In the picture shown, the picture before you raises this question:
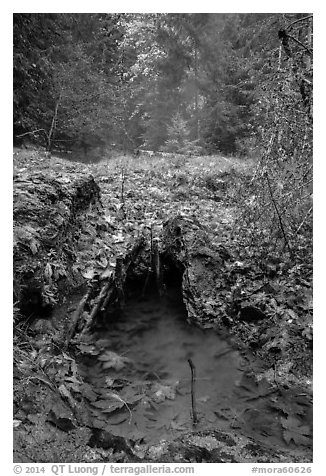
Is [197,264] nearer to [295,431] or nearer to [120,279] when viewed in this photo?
[120,279]

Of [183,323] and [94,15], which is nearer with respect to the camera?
[94,15]

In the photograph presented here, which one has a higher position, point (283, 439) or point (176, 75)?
point (176, 75)

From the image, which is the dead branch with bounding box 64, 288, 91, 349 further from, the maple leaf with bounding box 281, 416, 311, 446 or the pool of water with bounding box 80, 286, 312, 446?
the maple leaf with bounding box 281, 416, 311, 446

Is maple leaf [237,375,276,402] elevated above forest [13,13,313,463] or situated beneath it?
situated beneath

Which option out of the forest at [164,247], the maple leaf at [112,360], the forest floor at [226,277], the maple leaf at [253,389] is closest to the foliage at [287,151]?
the forest at [164,247]

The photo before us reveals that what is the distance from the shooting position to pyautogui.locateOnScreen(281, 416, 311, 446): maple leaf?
8.86 feet

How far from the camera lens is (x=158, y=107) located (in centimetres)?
508

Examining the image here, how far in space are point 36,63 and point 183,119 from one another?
6.73 ft

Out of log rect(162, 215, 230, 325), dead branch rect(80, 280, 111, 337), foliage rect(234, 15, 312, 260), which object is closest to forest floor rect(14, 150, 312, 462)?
log rect(162, 215, 230, 325)

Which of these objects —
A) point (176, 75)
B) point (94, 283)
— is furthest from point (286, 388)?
point (176, 75)

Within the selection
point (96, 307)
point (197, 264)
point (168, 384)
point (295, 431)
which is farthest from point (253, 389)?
point (96, 307)

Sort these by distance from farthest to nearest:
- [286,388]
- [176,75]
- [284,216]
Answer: [176,75] < [284,216] < [286,388]

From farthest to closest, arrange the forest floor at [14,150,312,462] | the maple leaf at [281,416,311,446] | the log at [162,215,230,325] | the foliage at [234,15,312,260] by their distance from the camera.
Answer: the log at [162,215,230,325] → the foliage at [234,15,312,260] → the maple leaf at [281,416,311,446] → the forest floor at [14,150,312,462]

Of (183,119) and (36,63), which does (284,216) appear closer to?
(183,119)
